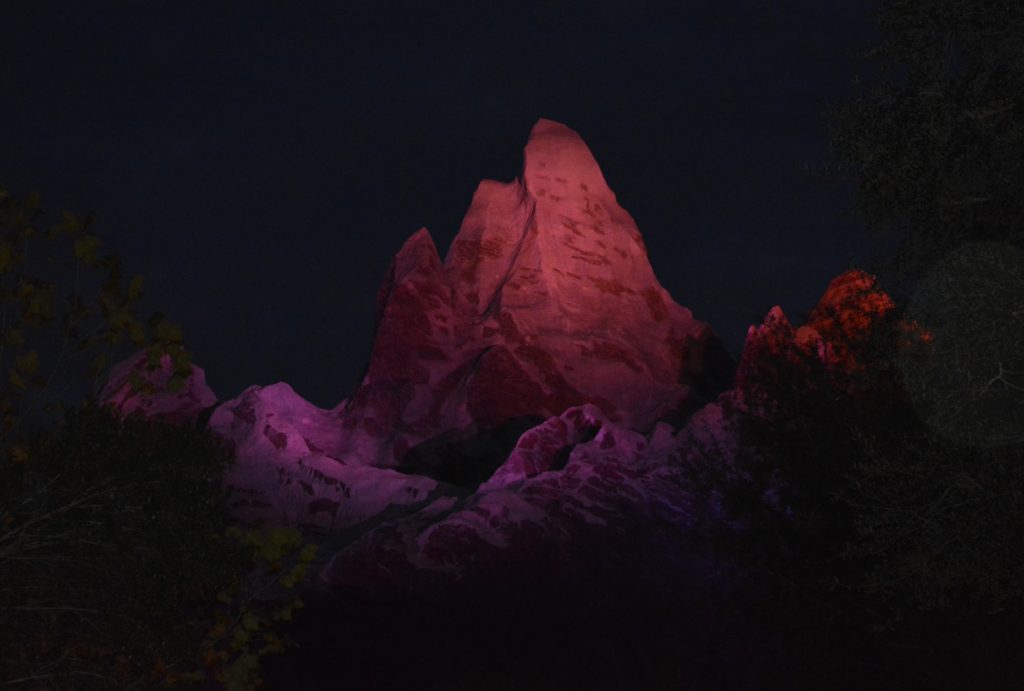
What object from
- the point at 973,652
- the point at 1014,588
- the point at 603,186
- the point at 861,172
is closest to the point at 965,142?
the point at 861,172

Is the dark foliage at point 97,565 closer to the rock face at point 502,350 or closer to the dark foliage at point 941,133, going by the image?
the dark foliage at point 941,133

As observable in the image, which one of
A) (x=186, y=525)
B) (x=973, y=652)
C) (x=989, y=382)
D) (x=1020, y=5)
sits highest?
(x=1020, y=5)

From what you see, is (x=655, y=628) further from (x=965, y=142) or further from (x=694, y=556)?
(x=965, y=142)

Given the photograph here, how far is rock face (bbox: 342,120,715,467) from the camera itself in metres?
50.7

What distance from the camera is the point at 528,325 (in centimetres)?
5294

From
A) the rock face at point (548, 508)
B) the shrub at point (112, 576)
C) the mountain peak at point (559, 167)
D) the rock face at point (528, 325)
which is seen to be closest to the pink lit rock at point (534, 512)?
the rock face at point (548, 508)

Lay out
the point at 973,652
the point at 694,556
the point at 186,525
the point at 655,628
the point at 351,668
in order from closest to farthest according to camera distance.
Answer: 1. the point at 186,525
2. the point at 973,652
3. the point at 351,668
4. the point at 655,628
5. the point at 694,556

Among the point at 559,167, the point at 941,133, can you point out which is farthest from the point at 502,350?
the point at 941,133

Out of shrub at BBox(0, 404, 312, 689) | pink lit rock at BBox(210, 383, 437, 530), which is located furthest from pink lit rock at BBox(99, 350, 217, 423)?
shrub at BBox(0, 404, 312, 689)

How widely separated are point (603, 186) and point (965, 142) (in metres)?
48.1

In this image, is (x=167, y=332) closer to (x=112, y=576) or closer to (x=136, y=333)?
(x=136, y=333)

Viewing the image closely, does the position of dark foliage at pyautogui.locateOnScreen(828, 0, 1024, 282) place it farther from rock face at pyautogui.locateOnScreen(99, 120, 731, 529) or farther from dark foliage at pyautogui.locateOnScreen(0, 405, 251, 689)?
rock face at pyautogui.locateOnScreen(99, 120, 731, 529)

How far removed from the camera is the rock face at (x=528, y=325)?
5069 centimetres

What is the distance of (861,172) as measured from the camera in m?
16.1
